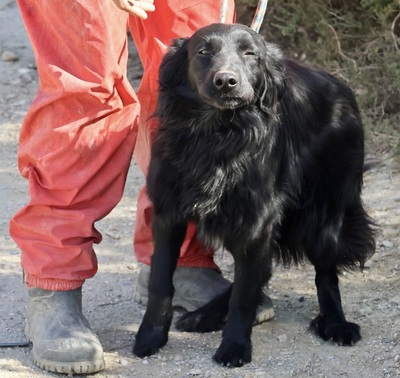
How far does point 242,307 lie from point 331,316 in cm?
40

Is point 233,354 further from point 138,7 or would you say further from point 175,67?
point 138,7

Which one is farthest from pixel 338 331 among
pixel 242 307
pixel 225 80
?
pixel 225 80

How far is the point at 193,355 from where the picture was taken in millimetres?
A: 3312

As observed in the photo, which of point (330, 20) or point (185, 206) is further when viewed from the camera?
point (330, 20)

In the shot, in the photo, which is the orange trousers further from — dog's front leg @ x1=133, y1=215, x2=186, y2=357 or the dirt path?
the dirt path

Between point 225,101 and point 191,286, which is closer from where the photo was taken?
point 225,101

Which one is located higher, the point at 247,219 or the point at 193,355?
the point at 247,219

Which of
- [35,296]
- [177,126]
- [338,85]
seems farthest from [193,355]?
[338,85]

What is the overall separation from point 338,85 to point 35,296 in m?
1.41

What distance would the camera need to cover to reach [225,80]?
3.00 m

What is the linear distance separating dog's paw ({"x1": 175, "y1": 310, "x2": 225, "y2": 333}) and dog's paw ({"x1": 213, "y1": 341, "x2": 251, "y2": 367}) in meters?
0.25

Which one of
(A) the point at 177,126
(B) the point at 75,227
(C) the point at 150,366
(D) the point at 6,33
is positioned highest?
(A) the point at 177,126

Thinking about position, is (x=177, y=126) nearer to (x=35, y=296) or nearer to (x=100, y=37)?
(x=100, y=37)

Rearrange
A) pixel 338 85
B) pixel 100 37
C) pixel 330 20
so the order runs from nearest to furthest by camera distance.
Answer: pixel 100 37, pixel 338 85, pixel 330 20
